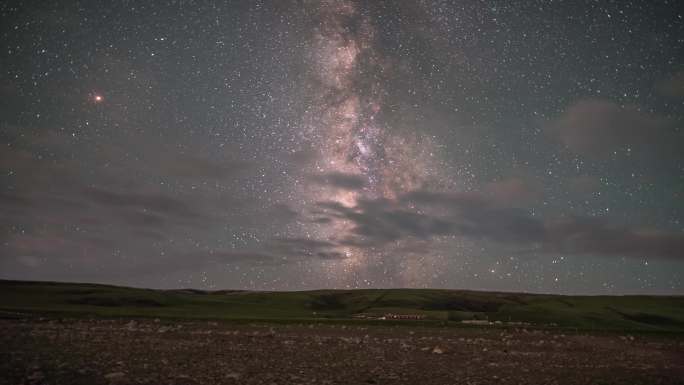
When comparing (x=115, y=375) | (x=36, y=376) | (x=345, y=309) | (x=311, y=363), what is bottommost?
(x=345, y=309)

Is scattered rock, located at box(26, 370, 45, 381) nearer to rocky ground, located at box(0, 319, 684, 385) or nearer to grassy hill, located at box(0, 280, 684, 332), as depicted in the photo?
rocky ground, located at box(0, 319, 684, 385)

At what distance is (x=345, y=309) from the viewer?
233 ft

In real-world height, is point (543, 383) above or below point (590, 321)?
above

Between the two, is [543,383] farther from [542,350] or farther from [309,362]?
[542,350]

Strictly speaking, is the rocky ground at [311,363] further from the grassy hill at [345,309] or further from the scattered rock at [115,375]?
the grassy hill at [345,309]

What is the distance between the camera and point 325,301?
274ft

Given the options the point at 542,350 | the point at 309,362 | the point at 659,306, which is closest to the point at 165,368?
the point at 309,362

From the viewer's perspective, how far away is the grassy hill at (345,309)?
42.8 meters

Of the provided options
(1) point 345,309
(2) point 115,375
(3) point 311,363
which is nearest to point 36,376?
(2) point 115,375

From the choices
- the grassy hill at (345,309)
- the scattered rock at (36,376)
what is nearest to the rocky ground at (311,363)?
the scattered rock at (36,376)

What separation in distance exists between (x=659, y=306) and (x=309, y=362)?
224ft

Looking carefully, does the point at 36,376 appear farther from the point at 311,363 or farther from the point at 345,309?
the point at 345,309

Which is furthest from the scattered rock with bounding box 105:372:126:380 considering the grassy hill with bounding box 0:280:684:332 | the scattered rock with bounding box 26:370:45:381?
the grassy hill with bounding box 0:280:684:332

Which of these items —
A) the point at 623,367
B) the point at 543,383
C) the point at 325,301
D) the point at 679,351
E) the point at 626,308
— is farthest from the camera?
the point at 325,301
